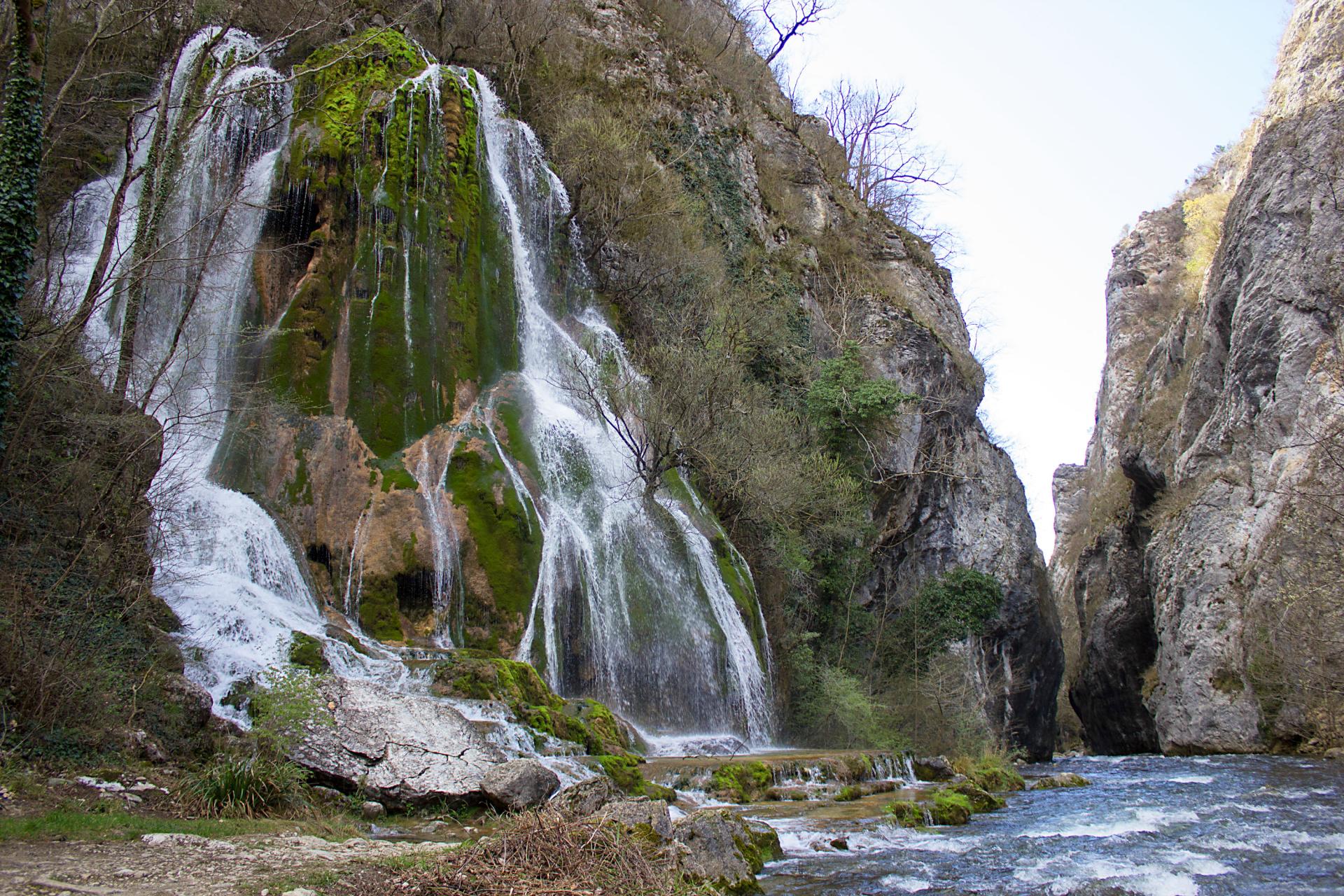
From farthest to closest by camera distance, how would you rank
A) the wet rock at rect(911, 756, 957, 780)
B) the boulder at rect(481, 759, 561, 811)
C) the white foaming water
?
the wet rock at rect(911, 756, 957, 780) → the white foaming water → the boulder at rect(481, 759, 561, 811)

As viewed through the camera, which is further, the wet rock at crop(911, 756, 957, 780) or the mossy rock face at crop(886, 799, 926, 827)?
the wet rock at crop(911, 756, 957, 780)

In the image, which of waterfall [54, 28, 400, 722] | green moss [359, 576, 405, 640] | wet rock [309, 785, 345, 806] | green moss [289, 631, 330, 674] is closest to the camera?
wet rock [309, 785, 345, 806]

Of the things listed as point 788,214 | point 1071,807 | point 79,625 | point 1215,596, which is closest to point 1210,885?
point 1071,807

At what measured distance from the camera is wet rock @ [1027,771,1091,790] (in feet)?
48.6

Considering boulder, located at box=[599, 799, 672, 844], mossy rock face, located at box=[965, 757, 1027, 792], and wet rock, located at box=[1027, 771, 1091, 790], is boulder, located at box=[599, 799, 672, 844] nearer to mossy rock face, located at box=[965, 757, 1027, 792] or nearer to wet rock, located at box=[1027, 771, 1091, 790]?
mossy rock face, located at box=[965, 757, 1027, 792]

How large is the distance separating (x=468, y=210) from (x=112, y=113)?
9.27m

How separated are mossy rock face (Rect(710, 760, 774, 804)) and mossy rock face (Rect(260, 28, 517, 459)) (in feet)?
24.4

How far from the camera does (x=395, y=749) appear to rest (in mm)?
7734

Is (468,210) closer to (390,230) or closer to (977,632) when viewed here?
(390,230)

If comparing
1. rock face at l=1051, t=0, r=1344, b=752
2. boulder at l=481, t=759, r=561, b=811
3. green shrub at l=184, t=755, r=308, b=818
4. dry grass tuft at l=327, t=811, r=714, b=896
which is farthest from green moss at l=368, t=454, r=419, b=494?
rock face at l=1051, t=0, r=1344, b=752

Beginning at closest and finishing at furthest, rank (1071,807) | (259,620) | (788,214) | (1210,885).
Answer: (1210,885)
(259,620)
(1071,807)
(788,214)

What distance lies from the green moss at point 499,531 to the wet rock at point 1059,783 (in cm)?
970

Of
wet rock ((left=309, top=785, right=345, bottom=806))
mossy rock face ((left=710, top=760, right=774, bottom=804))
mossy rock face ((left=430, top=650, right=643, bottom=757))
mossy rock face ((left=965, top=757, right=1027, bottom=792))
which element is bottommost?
mossy rock face ((left=965, top=757, right=1027, bottom=792))

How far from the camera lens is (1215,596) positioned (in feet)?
71.8
